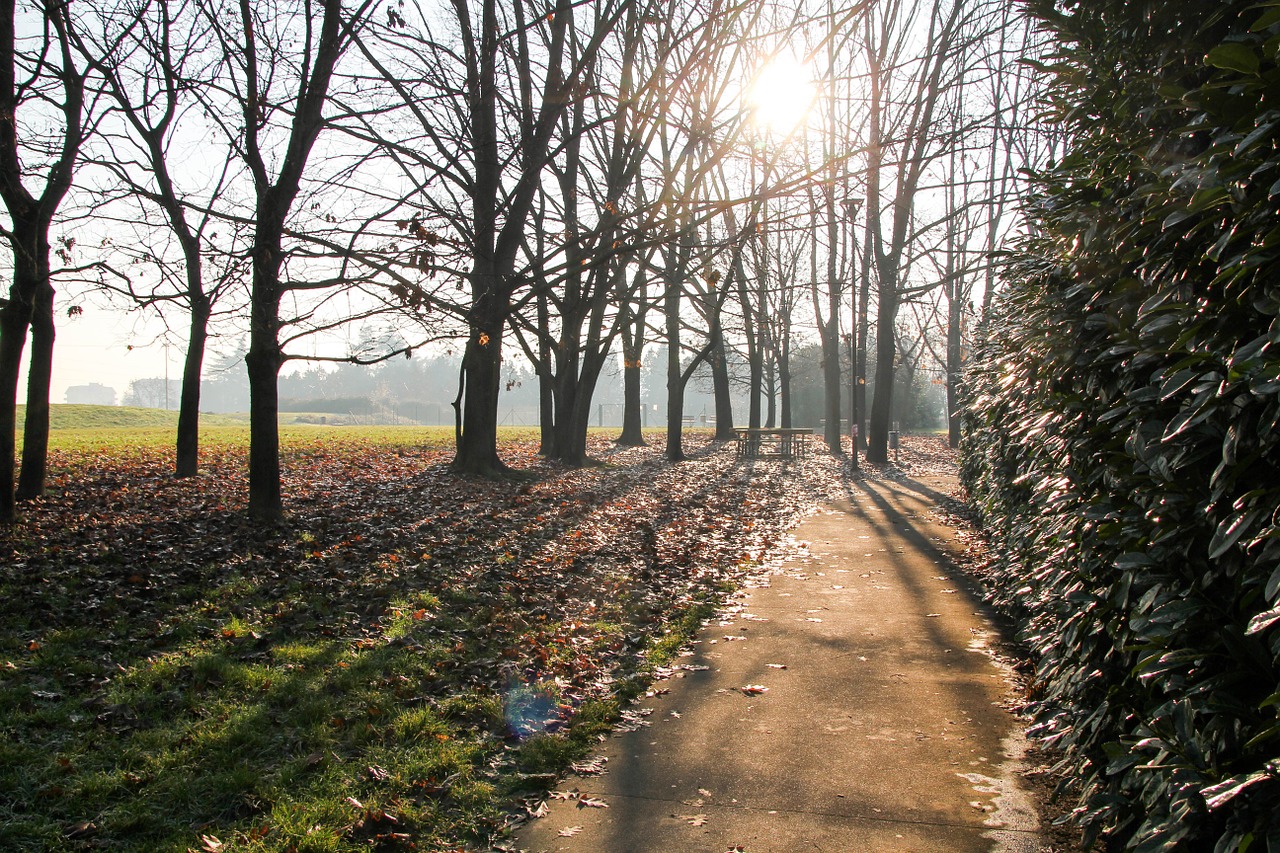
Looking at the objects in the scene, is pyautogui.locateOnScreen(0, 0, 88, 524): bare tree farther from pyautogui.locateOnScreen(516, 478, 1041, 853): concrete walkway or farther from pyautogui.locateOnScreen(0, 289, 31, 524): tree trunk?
pyautogui.locateOnScreen(516, 478, 1041, 853): concrete walkway

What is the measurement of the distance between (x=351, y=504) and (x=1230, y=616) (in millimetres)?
11055

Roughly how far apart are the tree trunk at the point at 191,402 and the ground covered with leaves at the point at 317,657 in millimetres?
2254

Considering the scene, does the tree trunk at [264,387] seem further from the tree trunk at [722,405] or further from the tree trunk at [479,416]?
the tree trunk at [722,405]

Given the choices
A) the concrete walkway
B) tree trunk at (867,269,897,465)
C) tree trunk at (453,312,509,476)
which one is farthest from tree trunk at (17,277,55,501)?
tree trunk at (867,269,897,465)

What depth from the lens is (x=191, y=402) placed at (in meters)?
15.3

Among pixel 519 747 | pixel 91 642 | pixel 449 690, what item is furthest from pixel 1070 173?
pixel 91 642

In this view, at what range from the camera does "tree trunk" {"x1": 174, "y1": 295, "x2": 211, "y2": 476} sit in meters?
14.7

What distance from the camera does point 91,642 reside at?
5.72 meters

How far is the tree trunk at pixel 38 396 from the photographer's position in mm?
10875

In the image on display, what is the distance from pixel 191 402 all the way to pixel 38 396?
4.07 metres

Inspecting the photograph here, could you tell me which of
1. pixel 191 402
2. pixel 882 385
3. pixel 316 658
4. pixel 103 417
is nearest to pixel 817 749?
pixel 316 658

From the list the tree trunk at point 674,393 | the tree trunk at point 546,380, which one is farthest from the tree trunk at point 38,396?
the tree trunk at point 674,393

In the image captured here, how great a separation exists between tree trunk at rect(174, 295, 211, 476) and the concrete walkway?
11.3m

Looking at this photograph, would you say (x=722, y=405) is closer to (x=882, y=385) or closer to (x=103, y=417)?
(x=882, y=385)
